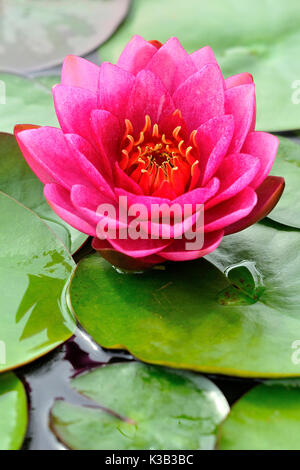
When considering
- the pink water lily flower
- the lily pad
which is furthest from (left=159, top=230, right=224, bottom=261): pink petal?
the lily pad

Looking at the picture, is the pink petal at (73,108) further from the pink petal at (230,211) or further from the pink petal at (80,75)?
the pink petal at (230,211)

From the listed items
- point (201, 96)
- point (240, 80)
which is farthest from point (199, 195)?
point (240, 80)

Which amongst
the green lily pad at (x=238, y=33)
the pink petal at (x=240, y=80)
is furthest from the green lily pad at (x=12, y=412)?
the green lily pad at (x=238, y=33)

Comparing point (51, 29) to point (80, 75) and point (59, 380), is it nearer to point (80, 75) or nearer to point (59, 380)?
point (80, 75)

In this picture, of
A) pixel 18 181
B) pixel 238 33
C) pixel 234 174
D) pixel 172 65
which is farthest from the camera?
pixel 238 33

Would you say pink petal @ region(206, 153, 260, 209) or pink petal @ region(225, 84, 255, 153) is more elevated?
pink petal @ region(225, 84, 255, 153)

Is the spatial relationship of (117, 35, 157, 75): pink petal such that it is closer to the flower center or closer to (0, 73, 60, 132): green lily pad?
the flower center
